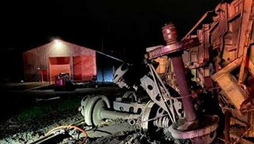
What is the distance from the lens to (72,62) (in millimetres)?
23422

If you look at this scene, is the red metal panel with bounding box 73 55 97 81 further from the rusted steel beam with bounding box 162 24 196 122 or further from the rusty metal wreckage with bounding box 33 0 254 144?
the rusted steel beam with bounding box 162 24 196 122

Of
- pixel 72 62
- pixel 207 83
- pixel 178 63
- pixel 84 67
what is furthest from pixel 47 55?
pixel 178 63

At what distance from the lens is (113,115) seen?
21.0ft

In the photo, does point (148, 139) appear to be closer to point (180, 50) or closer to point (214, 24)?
point (180, 50)

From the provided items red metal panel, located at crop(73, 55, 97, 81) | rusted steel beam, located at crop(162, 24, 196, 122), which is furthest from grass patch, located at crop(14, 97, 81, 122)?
red metal panel, located at crop(73, 55, 97, 81)

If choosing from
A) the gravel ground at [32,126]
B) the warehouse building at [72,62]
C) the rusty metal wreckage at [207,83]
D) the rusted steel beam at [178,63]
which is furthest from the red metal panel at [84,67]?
the rusted steel beam at [178,63]

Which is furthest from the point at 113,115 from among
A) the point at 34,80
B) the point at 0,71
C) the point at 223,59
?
the point at 0,71

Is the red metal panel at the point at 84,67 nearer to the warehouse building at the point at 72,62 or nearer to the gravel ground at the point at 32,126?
the warehouse building at the point at 72,62

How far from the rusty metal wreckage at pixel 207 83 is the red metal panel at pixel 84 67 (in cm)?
1705

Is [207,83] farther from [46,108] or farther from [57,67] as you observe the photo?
[57,67]

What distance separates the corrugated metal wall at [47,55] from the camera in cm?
2279

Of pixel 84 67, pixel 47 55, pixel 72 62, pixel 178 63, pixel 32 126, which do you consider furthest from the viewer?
pixel 84 67

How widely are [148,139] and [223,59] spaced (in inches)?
83.9

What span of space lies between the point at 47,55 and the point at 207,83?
69.7ft
